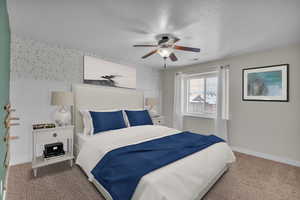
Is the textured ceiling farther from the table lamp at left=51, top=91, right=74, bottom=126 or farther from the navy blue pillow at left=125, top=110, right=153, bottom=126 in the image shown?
the navy blue pillow at left=125, top=110, right=153, bottom=126

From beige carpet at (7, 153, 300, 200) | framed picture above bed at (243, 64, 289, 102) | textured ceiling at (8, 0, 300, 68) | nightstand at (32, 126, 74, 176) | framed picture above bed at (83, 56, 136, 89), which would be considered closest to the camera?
textured ceiling at (8, 0, 300, 68)

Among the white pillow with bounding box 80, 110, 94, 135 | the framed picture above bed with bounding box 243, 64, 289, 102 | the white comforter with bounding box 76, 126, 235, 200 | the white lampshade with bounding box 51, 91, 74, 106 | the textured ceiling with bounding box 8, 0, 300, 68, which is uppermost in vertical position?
the textured ceiling with bounding box 8, 0, 300, 68

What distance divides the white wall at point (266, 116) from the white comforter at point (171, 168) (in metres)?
1.43

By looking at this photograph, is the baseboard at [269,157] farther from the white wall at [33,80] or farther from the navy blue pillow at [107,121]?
the white wall at [33,80]

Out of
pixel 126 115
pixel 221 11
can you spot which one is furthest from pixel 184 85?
pixel 221 11

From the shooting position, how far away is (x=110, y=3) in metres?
1.62

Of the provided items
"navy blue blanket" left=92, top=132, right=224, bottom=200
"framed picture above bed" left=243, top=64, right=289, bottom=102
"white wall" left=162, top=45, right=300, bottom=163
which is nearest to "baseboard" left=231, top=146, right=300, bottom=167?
"white wall" left=162, top=45, right=300, bottom=163

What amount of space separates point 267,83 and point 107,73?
3.66m

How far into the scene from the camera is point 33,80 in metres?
2.62

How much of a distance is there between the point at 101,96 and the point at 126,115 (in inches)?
28.2

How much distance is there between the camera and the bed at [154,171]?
1209 mm

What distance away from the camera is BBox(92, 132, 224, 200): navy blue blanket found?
1.28m

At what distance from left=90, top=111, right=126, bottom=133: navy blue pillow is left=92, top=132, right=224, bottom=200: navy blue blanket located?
0.94 metres

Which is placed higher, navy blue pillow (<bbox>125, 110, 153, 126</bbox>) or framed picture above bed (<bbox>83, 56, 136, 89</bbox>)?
framed picture above bed (<bbox>83, 56, 136, 89</bbox>)
